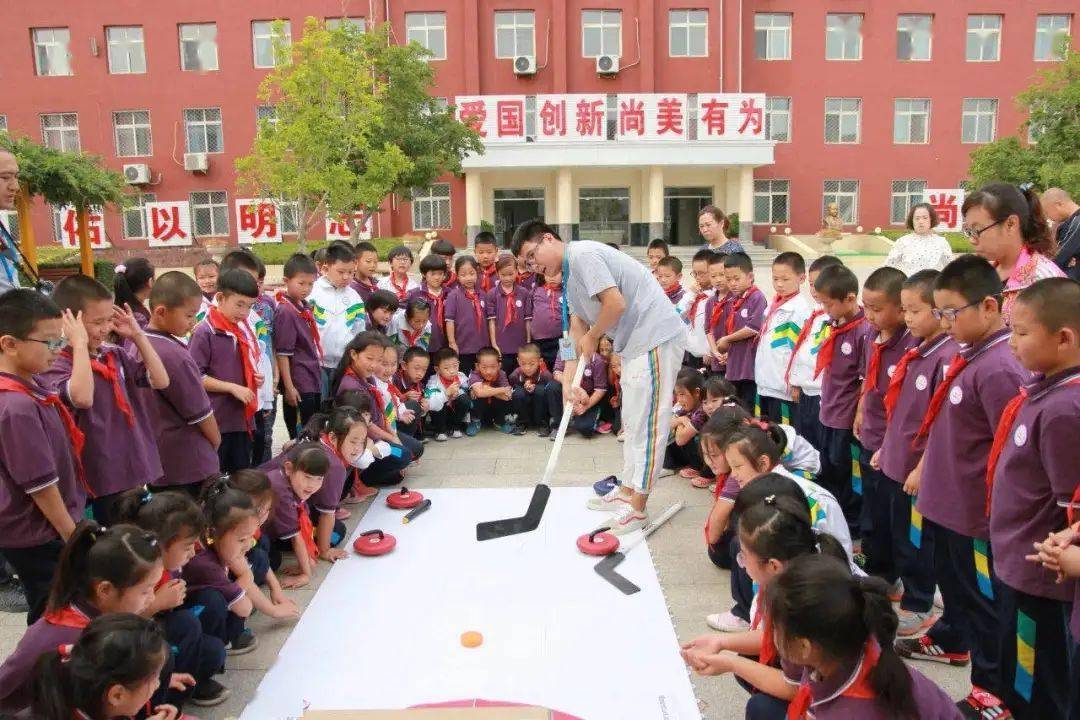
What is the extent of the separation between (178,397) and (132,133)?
21.7 meters

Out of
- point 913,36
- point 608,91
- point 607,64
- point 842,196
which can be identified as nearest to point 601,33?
point 607,64

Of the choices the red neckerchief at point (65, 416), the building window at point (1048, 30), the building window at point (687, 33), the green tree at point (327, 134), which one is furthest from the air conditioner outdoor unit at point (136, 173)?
the building window at point (1048, 30)

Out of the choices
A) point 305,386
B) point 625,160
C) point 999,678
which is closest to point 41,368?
point 305,386

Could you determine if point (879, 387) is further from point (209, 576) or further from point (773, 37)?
point (773, 37)

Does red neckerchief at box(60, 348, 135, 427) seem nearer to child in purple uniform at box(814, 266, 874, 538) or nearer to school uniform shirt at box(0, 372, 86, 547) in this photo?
school uniform shirt at box(0, 372, 86, 547)

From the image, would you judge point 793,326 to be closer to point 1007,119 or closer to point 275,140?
point 275,140

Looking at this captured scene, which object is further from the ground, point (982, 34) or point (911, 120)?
point (982, 34)

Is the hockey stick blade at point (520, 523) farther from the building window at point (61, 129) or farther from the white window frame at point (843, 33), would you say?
the building window at point (61, 129)

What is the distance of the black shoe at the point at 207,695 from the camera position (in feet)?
8.58

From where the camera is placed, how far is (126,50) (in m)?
Answer: 21.2

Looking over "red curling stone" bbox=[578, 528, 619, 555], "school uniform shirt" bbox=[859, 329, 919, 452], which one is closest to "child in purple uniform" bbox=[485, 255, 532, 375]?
"red curling stone" bbox=[578, 528, 619, 555]

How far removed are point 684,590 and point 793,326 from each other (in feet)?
6.17

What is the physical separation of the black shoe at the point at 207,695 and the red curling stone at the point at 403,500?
1.85m

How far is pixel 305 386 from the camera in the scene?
491cm
